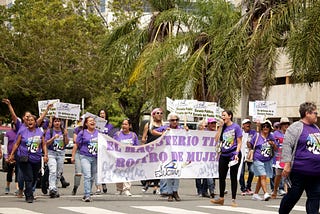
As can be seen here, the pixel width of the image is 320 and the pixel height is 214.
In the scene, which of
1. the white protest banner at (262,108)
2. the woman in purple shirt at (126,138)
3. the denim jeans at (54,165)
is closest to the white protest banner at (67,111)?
the denim jeans at (54,165)

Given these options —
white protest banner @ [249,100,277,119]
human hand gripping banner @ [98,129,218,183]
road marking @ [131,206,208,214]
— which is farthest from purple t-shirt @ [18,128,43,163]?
white protest banner @ [249,100,277,119]

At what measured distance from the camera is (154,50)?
98.9ft

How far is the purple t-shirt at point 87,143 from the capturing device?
1711 cm

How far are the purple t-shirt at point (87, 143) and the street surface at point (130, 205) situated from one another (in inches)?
36.6

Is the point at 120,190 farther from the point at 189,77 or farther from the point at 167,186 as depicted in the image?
the point at 189,77

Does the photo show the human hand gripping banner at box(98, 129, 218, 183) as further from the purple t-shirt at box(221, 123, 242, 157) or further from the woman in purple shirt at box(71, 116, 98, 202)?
the purple t-shirt at box(221, 123, 242, 157)

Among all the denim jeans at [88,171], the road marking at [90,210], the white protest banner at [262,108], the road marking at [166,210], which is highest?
the white protest banner at [262,108]

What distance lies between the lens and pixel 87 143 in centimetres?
1712

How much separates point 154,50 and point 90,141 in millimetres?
13313

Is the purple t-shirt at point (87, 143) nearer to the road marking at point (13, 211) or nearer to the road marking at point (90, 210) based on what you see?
the road marking at point (90, 210)

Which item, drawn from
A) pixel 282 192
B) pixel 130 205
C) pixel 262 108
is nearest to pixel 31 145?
pixel 130 205

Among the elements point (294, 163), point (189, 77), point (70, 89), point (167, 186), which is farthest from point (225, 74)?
point (70, 89)

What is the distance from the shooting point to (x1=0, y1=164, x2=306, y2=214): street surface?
1459cm

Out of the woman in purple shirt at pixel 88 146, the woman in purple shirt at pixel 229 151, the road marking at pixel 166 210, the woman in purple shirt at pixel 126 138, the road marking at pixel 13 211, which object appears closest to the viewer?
the road marking at pixel 13 211
